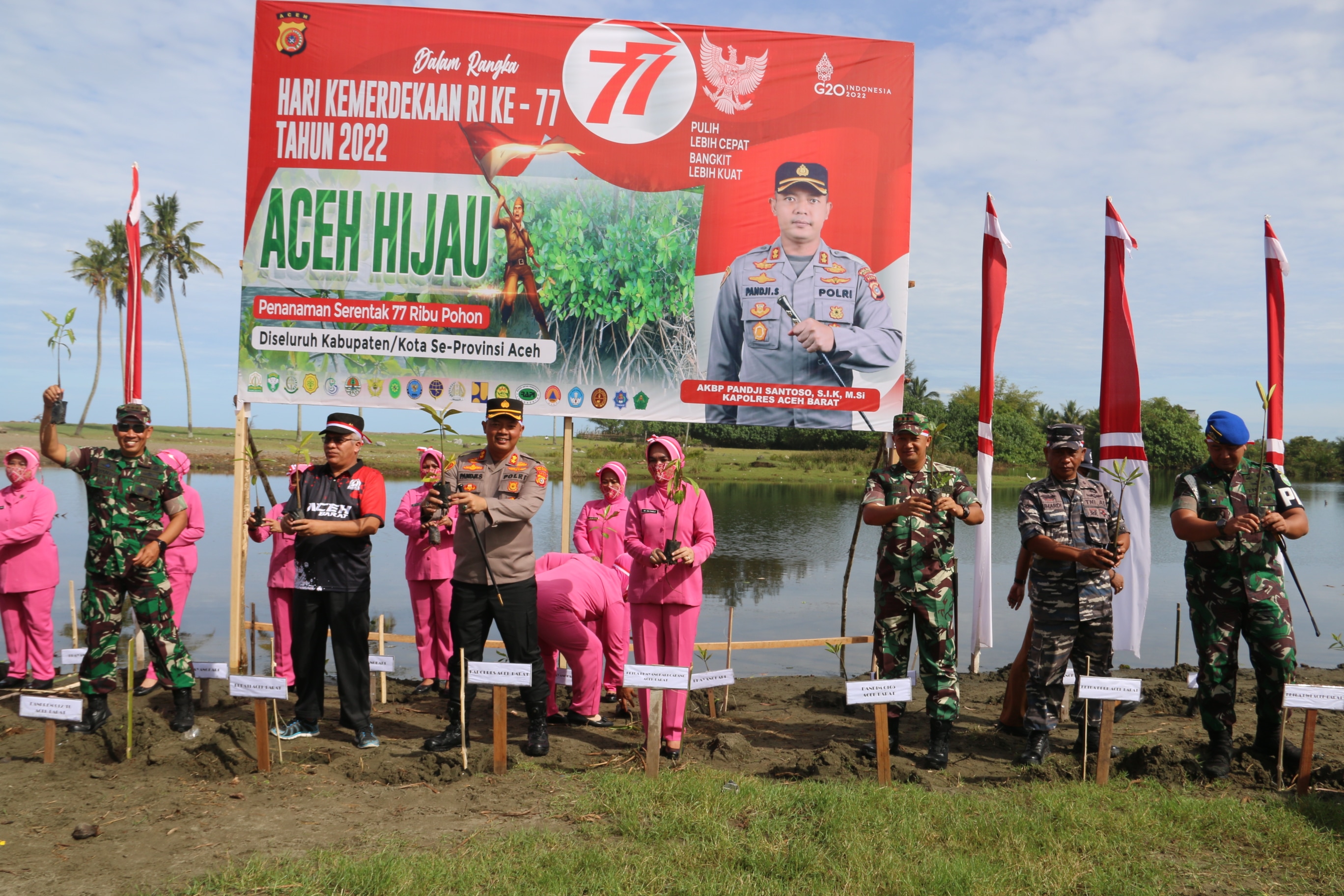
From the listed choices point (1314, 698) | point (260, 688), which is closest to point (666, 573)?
point (260, 688)

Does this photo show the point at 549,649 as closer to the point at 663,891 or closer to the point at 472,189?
the point at 663,891

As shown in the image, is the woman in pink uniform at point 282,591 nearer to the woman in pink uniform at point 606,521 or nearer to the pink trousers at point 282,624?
the pink trousers at point 282,624

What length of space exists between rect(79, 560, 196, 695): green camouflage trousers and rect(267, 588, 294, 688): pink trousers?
110 cm

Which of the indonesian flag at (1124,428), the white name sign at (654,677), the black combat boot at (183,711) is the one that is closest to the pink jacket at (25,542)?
the black combat boot at (183,711)

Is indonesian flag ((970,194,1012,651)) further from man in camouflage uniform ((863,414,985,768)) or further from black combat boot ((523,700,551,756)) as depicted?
black combat boot ((523,700,551,756))

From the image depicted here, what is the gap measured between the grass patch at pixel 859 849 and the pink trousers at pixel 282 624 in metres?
3.07

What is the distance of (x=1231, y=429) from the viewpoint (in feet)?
16.9

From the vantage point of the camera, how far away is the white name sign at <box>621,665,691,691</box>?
488 cm

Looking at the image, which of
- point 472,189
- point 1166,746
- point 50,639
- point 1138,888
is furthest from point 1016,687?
point 50,639

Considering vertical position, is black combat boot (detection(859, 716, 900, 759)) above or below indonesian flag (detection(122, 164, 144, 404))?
below

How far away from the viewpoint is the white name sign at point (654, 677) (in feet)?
16.0

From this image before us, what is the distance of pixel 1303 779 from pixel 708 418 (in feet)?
16.0

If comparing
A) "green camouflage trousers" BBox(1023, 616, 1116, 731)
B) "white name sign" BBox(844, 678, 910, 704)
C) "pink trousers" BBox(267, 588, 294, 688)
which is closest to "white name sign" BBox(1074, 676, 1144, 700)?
"green camouflage trousers" BBox(1023, 616, 1116, 731)

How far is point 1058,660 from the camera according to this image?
17.5 ft
